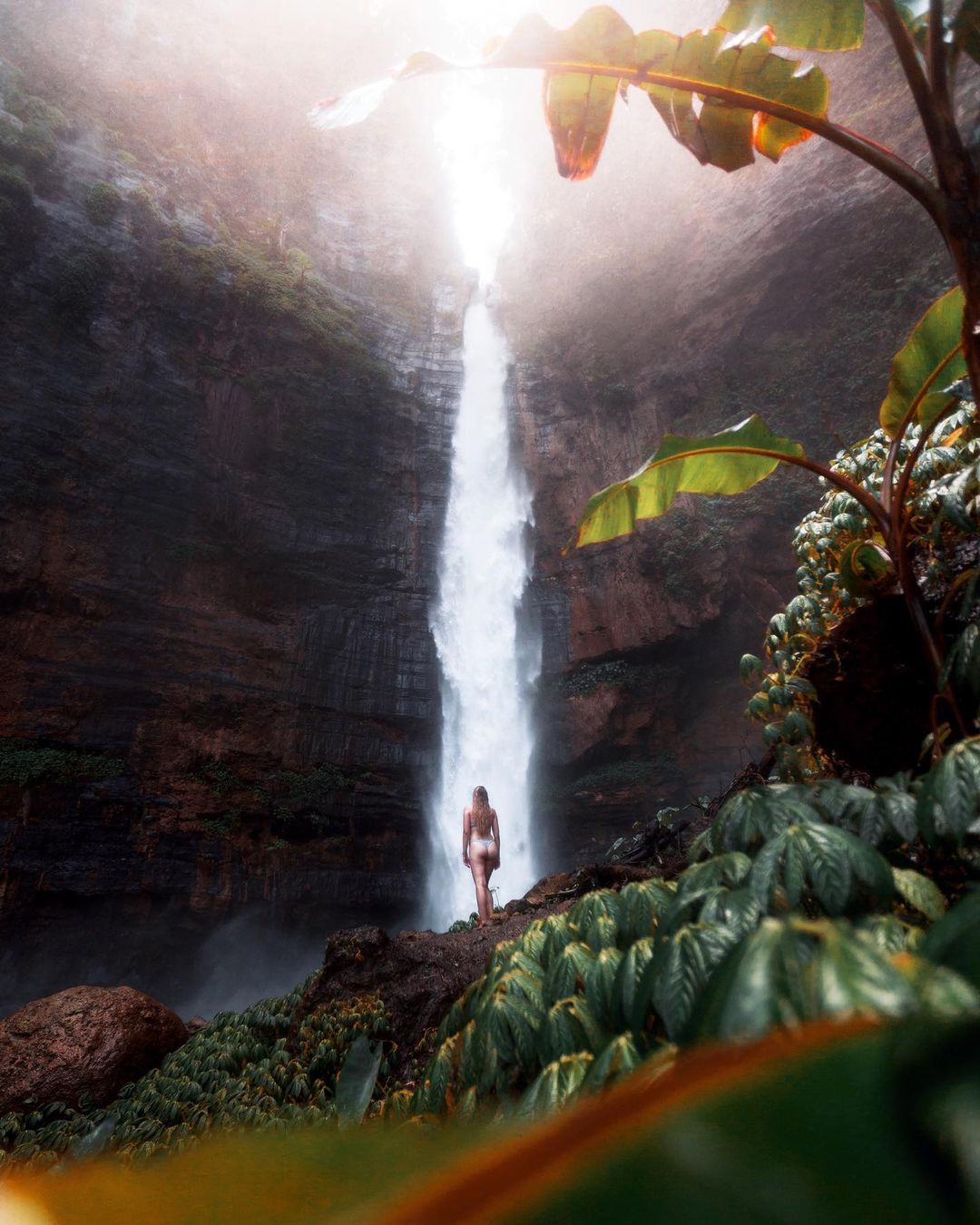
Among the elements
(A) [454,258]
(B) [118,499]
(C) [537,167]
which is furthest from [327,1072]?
(C) [537,167]

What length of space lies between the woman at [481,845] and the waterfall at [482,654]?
6.88 m

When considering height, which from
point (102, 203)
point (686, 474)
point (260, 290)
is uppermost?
point (102, 203)

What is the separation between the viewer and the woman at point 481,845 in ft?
18.6

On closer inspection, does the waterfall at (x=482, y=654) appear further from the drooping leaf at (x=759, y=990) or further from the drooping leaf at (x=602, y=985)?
the drooping leaf at (x=759, y=990)

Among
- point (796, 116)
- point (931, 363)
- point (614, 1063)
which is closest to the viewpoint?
point (614, 1063)

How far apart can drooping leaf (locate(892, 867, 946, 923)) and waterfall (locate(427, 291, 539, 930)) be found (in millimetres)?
11939

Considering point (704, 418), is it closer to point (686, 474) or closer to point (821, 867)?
point (686, 474)

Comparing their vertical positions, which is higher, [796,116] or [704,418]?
[704,418]

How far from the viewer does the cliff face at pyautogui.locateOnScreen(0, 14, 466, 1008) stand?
10.2 m

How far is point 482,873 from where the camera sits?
5.77 m

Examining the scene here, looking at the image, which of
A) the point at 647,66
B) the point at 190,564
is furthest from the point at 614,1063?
the point at 190,564

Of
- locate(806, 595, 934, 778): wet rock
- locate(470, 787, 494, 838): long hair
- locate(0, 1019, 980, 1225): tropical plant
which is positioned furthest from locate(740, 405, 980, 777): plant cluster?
locate(470, 787, 494, 838): long hair

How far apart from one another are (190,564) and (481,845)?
902 cm

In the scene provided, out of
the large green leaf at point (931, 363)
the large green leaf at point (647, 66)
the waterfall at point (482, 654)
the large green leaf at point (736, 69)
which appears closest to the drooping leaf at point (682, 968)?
the large green leaf at point (931, 363)
